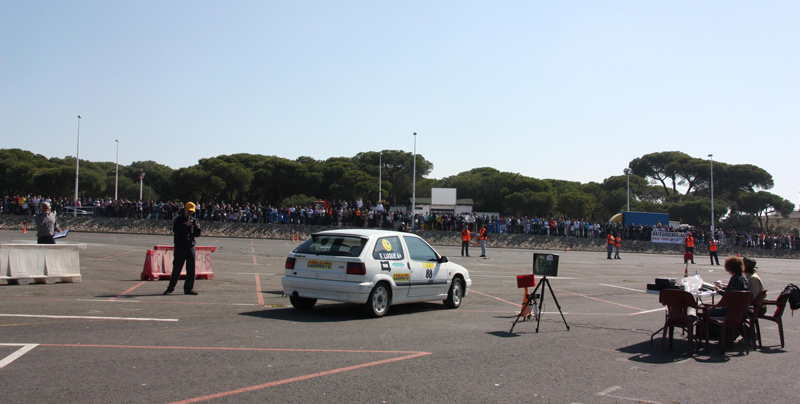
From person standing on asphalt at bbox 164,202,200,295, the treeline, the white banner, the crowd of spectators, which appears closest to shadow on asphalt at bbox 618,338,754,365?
person standing on asphalt at bbox 164,202,200,295

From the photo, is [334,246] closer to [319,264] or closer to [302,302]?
[319,264]

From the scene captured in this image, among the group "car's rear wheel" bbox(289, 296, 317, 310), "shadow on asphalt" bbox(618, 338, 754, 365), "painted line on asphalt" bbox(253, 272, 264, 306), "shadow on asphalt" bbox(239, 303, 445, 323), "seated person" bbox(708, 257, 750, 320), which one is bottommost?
"shadow on asphalt" bbox(618, 338, 754, 365)

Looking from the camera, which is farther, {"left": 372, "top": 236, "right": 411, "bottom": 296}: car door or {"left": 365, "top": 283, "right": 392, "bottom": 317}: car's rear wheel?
{"left": 372, "top": 236, "right": 411, "bottom": 296}: car door

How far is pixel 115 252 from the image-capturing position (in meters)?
22.3

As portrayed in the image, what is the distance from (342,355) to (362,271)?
2.58m

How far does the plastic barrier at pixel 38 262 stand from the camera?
1255cm

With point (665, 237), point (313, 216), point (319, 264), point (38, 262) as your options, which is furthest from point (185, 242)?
point (665, 237)

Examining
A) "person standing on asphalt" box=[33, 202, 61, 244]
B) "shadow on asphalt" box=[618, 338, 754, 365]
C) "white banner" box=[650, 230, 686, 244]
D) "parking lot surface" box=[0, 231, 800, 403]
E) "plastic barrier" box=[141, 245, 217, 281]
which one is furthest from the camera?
"white banner" box=[650, 230, 686, 244]

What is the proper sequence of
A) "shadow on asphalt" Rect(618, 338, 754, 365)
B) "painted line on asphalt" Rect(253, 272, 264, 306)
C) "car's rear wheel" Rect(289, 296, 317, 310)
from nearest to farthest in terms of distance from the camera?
"shadow on asphalt" Rect(618, 338, 754, 365), "car's rear wheel" Rect(289, 296, 317, 310), "painted line on asphalt" Rect(253, 272, 264, 306)

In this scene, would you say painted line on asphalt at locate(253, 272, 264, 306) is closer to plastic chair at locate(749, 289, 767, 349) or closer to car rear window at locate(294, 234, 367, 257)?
car rear window at locate(294, 234, 367, 257)

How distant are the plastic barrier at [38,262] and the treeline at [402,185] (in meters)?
56.2

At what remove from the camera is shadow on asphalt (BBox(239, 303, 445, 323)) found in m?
9.71

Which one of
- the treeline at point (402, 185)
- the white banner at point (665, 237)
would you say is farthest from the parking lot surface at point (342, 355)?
the treeline at point (402, 185)

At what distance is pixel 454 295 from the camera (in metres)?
11.6
